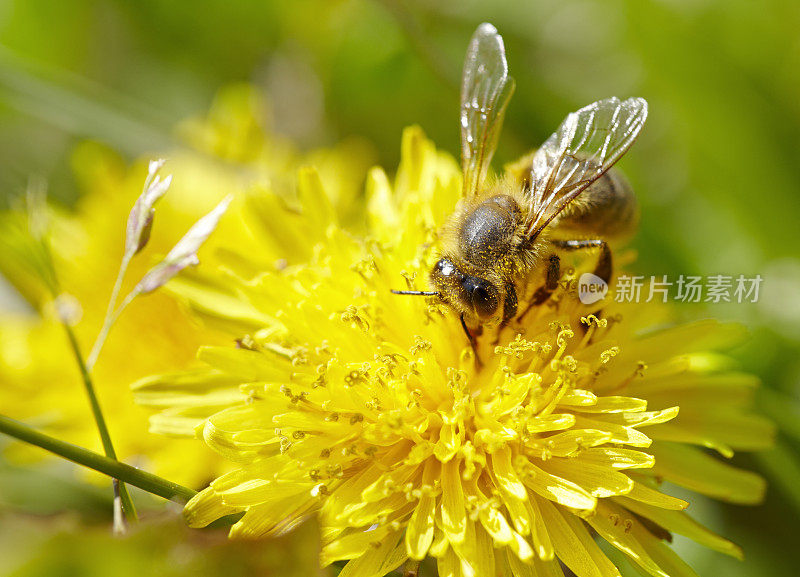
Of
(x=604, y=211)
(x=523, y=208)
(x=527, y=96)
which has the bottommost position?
(x=523, y=208)

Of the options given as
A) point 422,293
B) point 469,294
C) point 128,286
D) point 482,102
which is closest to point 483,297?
point 469,294

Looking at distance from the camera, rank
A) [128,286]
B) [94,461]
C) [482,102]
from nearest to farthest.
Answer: [94,461] < [482,102] < [128,286]

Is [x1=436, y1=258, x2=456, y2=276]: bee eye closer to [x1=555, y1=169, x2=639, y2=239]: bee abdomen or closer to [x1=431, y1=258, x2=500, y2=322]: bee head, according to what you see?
[x1=431, y1=258, x2=500, y2=322]: bee head

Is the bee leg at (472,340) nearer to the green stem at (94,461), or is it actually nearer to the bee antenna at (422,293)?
the bee antenna at (422,293)

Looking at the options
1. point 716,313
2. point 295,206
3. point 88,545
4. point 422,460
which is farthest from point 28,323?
point 716,313

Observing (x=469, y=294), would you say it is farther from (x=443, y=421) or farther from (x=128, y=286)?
(x=128, y=286)

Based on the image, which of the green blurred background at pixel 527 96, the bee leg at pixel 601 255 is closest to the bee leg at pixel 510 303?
the bee leg at pixel 601 255

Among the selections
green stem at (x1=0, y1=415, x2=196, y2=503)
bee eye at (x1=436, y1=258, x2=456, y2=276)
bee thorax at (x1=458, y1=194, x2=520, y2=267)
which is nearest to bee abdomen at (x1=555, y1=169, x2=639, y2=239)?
bee thorax at (x1=458, y1=194, x2=520, y2=267)
